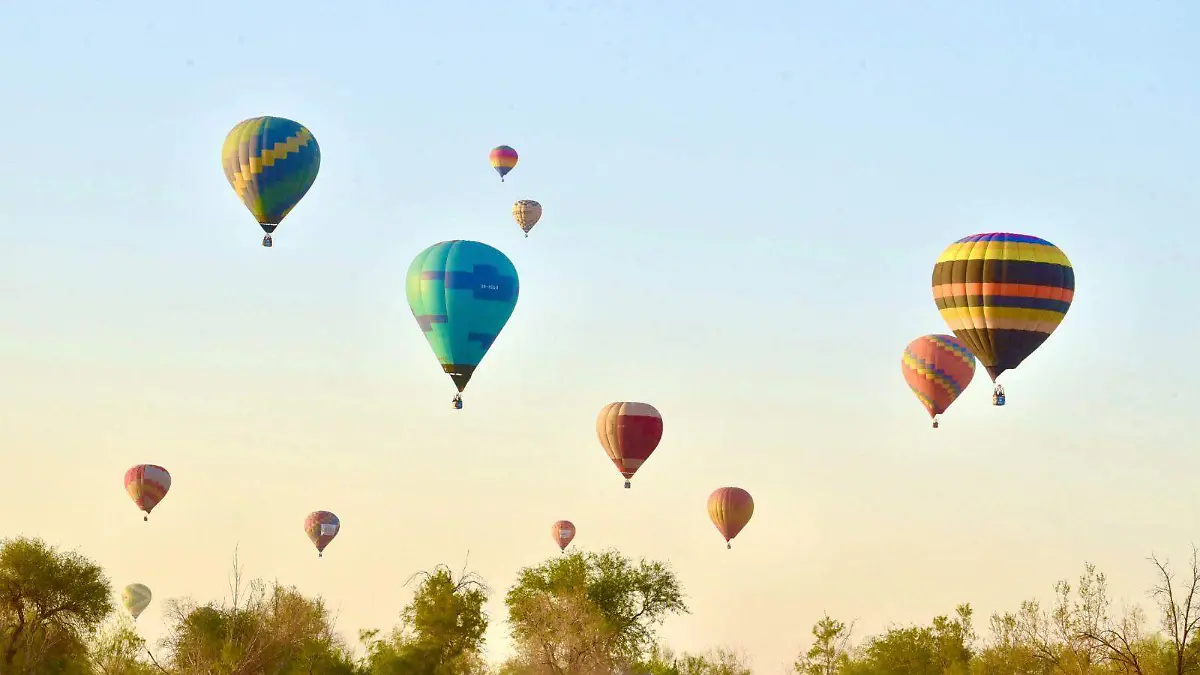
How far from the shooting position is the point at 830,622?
346ft

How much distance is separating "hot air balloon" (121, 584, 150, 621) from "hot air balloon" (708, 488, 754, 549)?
47.4 m

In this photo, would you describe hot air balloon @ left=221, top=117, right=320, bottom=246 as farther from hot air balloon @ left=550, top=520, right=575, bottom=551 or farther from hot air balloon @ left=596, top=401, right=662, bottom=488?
hot air balloon @ left=550, top=520, right=575, bottom=551

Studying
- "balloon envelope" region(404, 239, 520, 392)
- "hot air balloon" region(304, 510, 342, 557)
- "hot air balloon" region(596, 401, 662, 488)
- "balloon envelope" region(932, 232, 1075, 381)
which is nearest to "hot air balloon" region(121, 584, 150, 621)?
"hot air balloon" region(304, 510, 342, 557)

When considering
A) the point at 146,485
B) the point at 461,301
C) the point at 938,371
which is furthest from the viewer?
the point at 146,485

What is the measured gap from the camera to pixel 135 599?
451 feet

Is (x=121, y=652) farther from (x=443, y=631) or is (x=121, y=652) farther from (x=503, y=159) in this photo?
(x=503, y=159)

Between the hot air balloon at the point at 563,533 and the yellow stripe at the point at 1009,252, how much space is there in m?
45.8

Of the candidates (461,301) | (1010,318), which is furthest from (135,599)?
(1010,318)

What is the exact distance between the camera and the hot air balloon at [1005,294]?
74750 millimetres

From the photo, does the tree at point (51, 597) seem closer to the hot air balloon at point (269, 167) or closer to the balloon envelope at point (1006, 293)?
the hot air balloon at point (269, 167)

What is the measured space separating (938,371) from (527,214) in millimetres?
37621

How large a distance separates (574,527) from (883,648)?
2309 cm

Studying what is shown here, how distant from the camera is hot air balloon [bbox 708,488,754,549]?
103 m

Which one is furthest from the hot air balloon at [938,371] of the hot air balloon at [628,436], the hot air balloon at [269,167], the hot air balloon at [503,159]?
the hot air balloon at [503,159]
